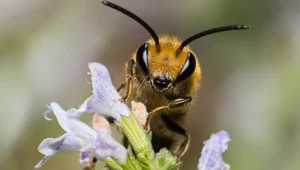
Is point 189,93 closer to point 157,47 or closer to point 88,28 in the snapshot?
point 157,47

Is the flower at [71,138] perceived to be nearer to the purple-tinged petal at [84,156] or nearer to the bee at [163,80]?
the purple-tinged petal at [84,156]

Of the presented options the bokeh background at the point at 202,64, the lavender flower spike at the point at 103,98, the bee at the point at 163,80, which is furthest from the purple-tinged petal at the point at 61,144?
the bokeh background at the point at 202,64

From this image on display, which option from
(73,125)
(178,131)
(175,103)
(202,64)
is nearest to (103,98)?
(73,125)

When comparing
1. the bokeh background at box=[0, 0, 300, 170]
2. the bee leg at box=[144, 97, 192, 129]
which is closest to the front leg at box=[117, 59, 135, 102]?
the bee leg at box=[144, 97, 192, 129]

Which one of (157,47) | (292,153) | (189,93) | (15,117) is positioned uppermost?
(157,47)

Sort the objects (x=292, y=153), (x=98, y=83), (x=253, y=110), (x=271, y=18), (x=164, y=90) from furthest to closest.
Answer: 1. (x=271, y=18)
2. (x=253, y=110)
3. (x=292, y=153)
4. (x=164, y=90)
5. (x=98, y=83)

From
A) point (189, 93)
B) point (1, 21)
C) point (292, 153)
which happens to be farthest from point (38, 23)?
point (189, 93)

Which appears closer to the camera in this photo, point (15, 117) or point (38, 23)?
point (15, 117)

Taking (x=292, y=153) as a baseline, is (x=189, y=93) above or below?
above
